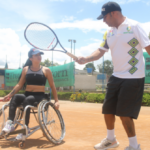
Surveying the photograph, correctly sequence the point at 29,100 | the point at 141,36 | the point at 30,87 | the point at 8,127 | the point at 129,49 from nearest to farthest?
the point at 141,36, the point at 129,49, the point at 8,127, the point at 29,100, the point at 30,87

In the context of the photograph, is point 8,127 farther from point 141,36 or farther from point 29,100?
point 141,36

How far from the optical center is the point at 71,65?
14.9m

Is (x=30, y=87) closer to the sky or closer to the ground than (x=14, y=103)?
closer to the sky

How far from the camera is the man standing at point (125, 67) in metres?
2.67

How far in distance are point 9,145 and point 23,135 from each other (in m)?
0.37

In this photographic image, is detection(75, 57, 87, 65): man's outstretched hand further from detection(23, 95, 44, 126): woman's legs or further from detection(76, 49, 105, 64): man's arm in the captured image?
detection(23, 95, 44, 126): woman's legs

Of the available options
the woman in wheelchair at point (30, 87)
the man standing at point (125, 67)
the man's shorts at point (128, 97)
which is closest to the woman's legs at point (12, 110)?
the woman in wheelchair at point (30, 87)

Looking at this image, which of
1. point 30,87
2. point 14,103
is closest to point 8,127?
point 14,103

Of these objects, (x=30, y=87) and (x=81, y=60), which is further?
(x=30, y=87)

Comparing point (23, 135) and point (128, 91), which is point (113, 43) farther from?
point (23, 135)

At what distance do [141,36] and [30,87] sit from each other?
1.93m

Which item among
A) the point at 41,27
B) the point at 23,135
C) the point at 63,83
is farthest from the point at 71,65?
the point at 23,135

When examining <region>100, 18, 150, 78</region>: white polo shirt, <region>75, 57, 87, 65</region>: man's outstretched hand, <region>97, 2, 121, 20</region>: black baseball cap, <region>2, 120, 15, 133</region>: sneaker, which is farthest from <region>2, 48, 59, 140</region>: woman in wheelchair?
<region>97, 2, 121, 20</region>: black baseball cap

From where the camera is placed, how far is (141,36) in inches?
104
